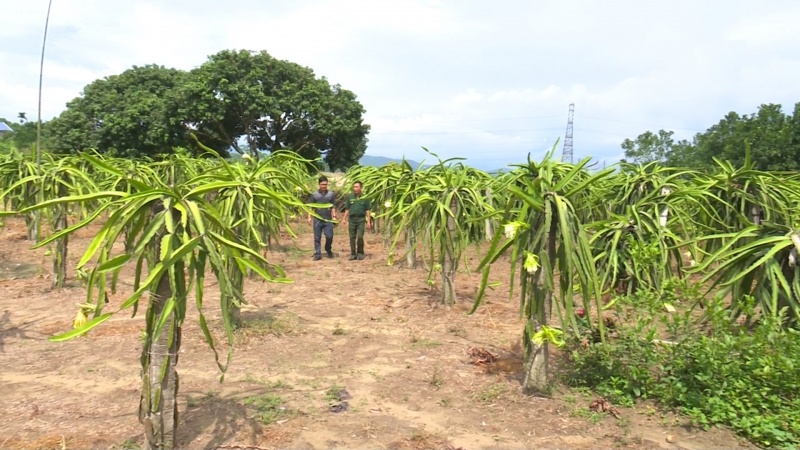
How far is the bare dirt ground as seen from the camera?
2891 millimetres

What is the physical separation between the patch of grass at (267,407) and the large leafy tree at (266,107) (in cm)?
1693

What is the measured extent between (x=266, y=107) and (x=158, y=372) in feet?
61.4

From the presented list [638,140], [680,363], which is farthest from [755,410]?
[638,140]

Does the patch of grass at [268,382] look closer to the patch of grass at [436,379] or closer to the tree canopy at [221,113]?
the patch of grass at [436,379]

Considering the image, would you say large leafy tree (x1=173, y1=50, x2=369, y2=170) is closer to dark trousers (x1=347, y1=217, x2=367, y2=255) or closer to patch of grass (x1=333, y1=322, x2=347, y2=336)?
dark trousers (x1=347, y1=217, x2=367, y2=255)

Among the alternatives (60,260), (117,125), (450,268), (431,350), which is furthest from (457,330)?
(117,125)

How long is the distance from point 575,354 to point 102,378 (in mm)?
3419

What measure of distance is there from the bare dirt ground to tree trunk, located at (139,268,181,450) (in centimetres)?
36

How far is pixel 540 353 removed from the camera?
3.38 metres

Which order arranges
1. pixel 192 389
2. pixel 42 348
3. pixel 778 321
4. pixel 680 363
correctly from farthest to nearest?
pixel 42 348 < pixel 192 389 < pixel 680 363 < pixel 778 321

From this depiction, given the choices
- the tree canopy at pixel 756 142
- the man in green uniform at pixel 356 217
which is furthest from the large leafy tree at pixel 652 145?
the man in green uniform at pixel 356 217

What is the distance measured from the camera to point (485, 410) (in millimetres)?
3281

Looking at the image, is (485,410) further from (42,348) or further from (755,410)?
(42,348)

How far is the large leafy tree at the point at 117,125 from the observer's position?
20.1 m
